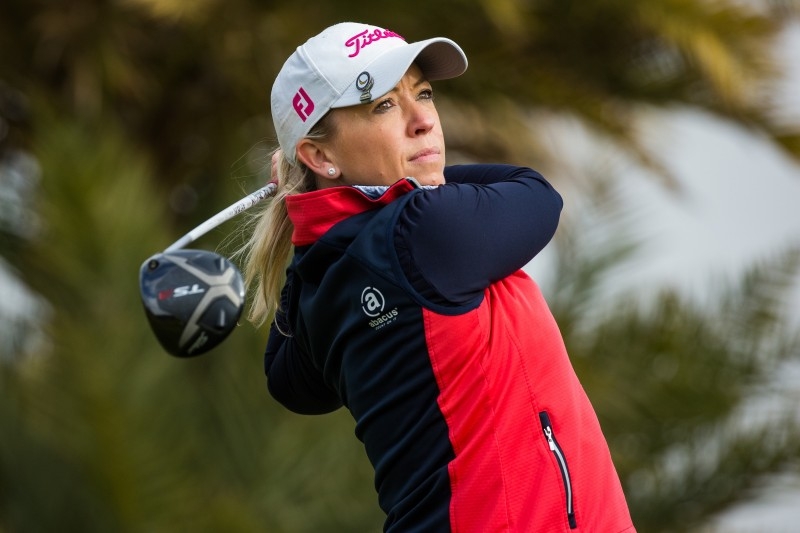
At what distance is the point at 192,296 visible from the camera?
3.28m

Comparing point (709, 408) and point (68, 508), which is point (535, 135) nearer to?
point (709, 408)

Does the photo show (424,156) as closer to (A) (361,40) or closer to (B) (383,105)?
(B) (383,105)

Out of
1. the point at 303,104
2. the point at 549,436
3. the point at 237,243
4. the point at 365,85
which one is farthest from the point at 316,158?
the point at 237,243

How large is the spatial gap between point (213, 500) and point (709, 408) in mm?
3224

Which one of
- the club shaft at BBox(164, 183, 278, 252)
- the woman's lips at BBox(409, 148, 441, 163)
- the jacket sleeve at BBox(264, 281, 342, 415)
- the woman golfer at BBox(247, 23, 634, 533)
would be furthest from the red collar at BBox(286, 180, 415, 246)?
the jacket sleeve at BBox(264, 281, 342, 415)

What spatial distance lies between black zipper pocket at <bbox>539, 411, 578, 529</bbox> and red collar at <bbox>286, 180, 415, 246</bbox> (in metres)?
0.53

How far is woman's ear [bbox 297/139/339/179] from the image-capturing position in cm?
323

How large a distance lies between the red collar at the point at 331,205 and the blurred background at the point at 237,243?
12.7 ft

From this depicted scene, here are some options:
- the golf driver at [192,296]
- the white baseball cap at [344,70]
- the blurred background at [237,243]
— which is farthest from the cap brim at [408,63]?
the blurred background at [237,243]

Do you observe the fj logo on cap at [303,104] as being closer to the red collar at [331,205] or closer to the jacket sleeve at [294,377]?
the red collar at [331,205]

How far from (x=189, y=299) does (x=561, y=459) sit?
92cm

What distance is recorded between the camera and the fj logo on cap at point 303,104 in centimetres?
322

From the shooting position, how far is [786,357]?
885cm

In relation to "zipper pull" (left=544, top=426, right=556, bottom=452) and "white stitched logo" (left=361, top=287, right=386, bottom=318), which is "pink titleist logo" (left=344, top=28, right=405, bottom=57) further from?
"zipper pull" (left=544, top=426, right=556, bottom=452)
